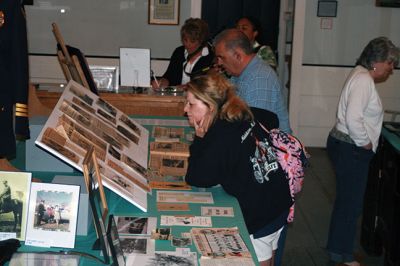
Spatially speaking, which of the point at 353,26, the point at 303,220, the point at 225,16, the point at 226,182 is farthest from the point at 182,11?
the point at 226,182

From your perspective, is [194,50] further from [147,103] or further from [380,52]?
[380,52]

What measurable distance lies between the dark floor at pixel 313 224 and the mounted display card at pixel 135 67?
1715 millimetres

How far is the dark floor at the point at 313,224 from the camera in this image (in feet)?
16.2

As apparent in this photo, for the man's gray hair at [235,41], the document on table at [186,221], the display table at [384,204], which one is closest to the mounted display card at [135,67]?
the man's gray hair at [235,41]

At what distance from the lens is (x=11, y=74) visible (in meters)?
3.31

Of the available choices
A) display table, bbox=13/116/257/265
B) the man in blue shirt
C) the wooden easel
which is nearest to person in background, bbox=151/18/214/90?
the wooden easel

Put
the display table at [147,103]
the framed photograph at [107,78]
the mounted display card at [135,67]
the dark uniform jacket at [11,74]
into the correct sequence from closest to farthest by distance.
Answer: the dark uniform jacket at [11,74] → the display table at [147,103] → the framed photograph at [107,78] → the mounted display card at [135,67]

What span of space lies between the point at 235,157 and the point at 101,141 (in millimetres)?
666

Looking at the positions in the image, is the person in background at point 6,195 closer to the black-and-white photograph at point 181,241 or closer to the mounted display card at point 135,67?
the black-and-white photograph at point 181,241

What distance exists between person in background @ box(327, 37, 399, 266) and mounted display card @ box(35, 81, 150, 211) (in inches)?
54.8

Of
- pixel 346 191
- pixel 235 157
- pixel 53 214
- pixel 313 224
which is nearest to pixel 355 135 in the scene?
pixel 346 191

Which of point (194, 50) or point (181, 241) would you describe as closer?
point (181, 241)

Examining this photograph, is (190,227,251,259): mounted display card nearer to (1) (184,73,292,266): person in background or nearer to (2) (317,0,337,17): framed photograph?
(1) (184,73,292,266): person in background

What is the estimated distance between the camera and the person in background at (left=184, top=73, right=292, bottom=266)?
2920 millimetres
